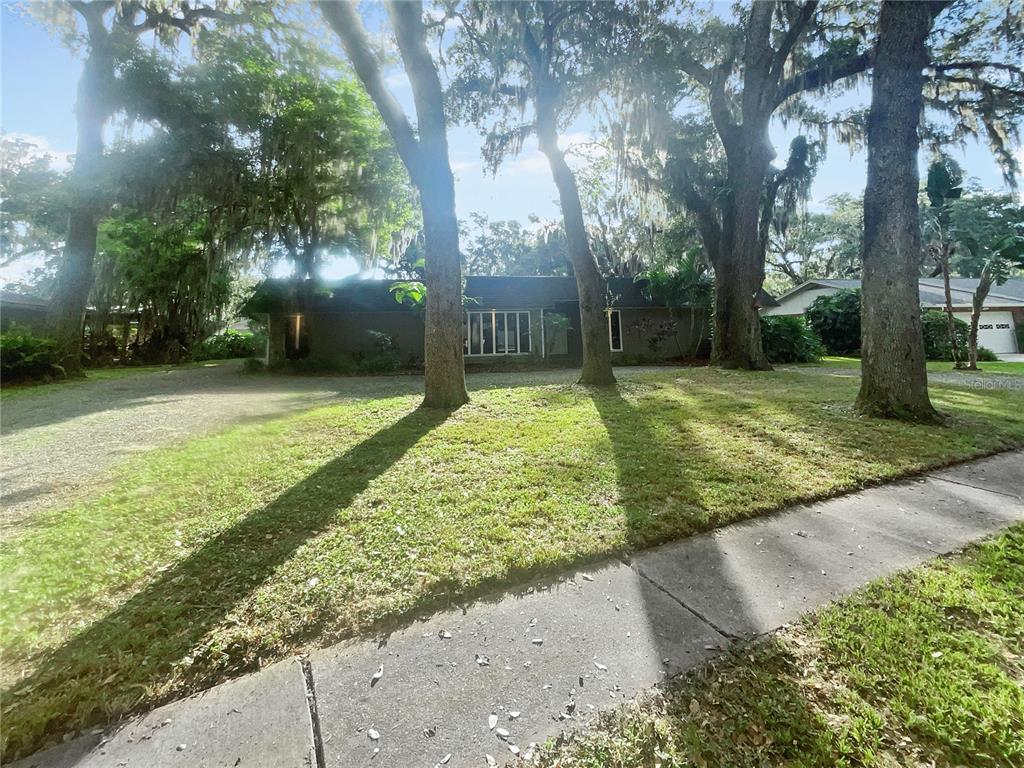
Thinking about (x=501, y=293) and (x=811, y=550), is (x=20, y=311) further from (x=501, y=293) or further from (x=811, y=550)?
(x=811, y=550)

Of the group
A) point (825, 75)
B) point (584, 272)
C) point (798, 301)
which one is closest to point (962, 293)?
point (798, 301)

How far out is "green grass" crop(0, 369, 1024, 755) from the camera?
1698 mm

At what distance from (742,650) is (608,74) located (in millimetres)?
11291

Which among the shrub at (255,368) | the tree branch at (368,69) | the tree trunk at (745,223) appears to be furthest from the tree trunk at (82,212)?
the tree trunk at (745,223)

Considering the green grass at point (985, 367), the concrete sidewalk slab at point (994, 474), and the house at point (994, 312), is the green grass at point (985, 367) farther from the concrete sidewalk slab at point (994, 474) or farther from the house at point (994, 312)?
the concrete sidewalk slab at point (994, 474)

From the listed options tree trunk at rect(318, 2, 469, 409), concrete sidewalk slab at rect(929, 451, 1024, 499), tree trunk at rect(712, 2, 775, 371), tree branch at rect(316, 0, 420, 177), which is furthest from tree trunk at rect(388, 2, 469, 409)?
tree trunk at rect(712, 2, 775, 371)

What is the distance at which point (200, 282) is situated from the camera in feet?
58.5

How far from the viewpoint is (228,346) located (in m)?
27.1

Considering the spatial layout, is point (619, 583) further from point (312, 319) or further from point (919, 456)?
point (312, 319)

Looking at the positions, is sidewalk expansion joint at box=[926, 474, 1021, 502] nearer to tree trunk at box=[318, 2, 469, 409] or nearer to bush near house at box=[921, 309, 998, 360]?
tree trunk at box=[318, 2, 469, 409]

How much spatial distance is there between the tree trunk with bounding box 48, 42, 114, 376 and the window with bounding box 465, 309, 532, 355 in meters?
11.1

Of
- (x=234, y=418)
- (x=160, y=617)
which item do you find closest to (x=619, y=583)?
(x=160, y=617)

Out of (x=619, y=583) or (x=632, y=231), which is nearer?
(x=619, y=583)

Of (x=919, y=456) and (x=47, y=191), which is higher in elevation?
(x=47, y=191)
